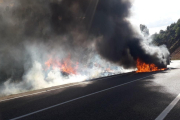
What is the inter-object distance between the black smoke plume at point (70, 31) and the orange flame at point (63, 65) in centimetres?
131

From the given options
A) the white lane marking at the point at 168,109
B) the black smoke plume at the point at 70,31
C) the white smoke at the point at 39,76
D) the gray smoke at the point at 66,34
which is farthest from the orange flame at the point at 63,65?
the white lane marking at the point at 168,109

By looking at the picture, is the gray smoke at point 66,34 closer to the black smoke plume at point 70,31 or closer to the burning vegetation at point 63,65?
the black smoke plume at point 70,31

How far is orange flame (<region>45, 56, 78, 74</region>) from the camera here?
683 inches

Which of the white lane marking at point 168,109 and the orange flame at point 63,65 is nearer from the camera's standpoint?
the white lane marking at point 168,109

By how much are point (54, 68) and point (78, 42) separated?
12.7ft

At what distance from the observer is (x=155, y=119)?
356 cm

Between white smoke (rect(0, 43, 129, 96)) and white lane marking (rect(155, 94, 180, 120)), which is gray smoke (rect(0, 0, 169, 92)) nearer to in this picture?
white smoke (rect(0, 43, 129, 96))

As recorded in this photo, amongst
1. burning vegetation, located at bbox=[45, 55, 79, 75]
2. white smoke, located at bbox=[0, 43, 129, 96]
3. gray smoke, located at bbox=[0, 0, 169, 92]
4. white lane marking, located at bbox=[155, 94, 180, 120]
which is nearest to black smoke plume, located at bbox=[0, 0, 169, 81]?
gray smoke, located at bbox=[0, 0, 169, 92]

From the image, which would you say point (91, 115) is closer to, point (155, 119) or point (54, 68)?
point (155, 119)

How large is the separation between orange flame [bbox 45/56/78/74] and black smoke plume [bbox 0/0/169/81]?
4.30 ft

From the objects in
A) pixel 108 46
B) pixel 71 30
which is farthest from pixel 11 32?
pixel 108 46

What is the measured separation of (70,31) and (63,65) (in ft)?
11.5

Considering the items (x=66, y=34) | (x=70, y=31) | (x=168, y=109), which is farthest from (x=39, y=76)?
(x=168, y=109)

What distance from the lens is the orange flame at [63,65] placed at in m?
17.4
